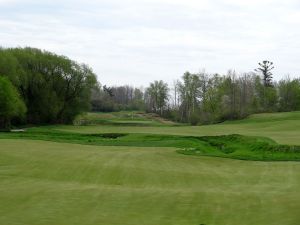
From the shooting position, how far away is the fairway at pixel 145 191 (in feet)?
46.9

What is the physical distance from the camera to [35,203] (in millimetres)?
16109

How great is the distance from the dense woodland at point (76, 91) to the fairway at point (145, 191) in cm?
4079

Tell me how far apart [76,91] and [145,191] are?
71978 mm

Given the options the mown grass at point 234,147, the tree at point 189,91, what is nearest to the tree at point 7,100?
the mown grass at point 234,147

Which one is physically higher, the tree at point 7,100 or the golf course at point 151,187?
the tree at point 7,100

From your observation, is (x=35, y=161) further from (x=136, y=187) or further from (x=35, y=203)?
(x=35, y=203)

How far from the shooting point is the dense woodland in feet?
247

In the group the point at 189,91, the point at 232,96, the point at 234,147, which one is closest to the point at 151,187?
Result: the point at 234,147

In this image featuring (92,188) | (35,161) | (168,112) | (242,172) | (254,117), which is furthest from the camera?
(168,112)

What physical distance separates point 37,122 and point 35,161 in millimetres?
59556

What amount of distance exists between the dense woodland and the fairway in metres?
40.8

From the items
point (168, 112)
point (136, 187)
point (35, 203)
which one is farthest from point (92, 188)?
point (168, 112)

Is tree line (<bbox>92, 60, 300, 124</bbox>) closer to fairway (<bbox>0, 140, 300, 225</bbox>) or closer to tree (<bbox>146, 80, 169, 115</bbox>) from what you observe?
tree (<bbox>146, 80, 169, 115</bbox>)

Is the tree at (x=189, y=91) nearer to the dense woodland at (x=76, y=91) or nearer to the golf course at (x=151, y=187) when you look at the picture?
the dense woodland at (x=76, y=91)
